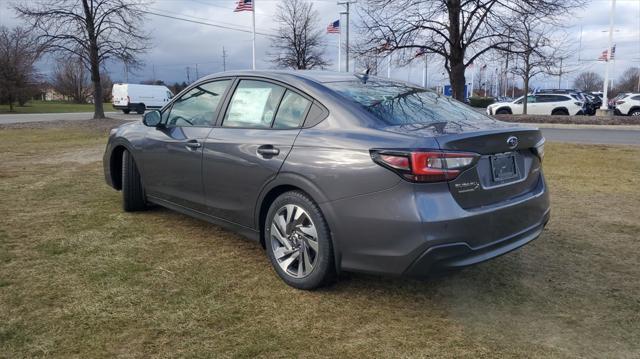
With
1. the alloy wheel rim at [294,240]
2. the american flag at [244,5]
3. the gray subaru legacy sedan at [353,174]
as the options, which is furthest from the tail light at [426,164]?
the american flag at [244,5]

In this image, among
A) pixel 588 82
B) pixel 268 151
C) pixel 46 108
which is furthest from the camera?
pixel 588 82

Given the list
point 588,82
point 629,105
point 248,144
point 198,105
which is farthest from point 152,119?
point 588,82

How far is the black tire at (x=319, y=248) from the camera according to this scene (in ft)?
10.4

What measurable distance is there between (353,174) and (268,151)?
790 mm

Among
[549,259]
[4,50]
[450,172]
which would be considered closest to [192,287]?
[450,172]

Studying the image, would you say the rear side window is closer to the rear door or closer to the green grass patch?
the rear door

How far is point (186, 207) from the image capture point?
14.4 ft

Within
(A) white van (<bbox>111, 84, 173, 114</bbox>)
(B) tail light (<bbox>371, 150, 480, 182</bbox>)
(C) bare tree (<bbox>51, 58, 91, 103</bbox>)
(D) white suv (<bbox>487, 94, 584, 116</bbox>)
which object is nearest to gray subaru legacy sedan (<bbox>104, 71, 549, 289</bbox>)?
(B) tail light (<bbox>371, 150, 480, 182</bbox>)

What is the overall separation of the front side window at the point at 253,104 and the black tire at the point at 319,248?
0.62 m

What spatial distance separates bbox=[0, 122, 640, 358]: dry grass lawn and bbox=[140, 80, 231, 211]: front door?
17.0 inches

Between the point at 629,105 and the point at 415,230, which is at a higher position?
the point at 629,105

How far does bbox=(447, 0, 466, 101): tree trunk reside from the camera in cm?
1441

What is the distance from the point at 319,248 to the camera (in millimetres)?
3191

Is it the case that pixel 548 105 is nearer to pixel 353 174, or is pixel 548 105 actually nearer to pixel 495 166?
pixel 495 166
